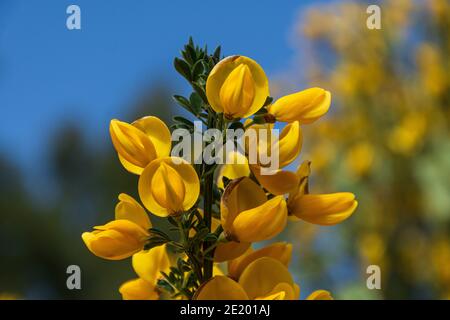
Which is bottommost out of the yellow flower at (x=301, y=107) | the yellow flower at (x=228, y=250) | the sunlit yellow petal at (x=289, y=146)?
the yellow flower at (x=228, y=250)

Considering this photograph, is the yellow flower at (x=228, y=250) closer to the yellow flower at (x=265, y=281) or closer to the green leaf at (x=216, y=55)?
the yellow flower at (x=265, y=281)

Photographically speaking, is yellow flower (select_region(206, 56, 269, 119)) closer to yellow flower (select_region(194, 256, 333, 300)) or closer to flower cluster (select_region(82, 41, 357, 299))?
flower cluster (select_region(82, 41, 357, 299))

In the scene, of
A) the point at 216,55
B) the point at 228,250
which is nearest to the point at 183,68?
the point at 216,55

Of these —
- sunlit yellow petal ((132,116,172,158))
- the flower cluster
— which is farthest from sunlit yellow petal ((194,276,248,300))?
sunlit yellow petal ((132,116,172,158))

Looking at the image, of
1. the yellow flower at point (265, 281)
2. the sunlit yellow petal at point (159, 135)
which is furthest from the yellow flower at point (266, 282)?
the sunlit yellow petal at point (159, 135)

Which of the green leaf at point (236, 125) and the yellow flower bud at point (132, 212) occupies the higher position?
the green leaf at point (236, 125)

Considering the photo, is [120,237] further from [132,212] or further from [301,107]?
[301,107]

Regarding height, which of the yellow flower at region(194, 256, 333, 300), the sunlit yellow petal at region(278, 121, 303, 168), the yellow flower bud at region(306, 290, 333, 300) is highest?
the sunlit yellow petal at region(278, 121, 303, 168)
